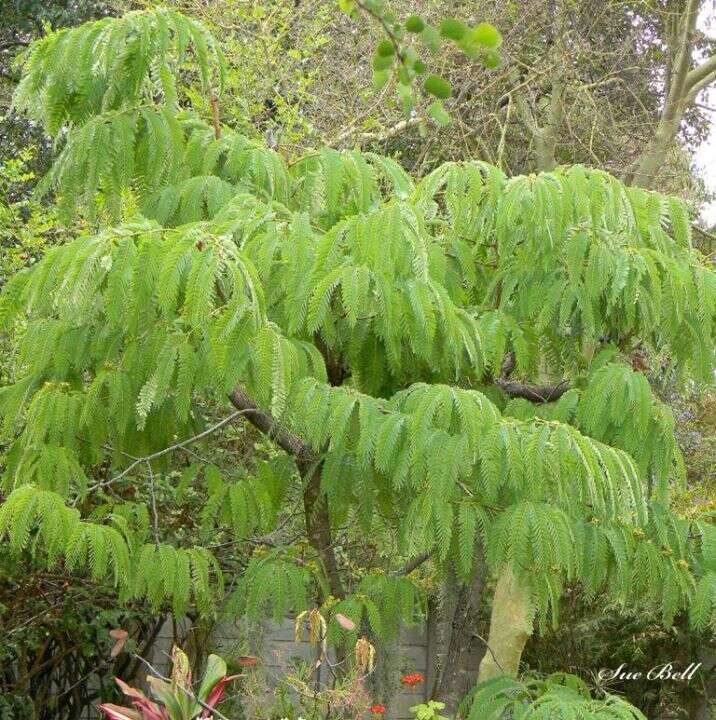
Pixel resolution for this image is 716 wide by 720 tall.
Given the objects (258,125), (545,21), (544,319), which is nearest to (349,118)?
(258,125)

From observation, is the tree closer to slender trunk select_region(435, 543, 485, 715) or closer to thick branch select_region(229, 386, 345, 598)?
thick branch select_region(229, 386, 345, 598)

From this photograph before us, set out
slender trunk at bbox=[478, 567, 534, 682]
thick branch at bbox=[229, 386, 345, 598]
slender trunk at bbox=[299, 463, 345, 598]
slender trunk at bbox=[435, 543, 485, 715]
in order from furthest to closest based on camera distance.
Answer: slender trunk at bbox=[478, 567, 534, 682], slender trunk at bbox=[435, 543, 485, 715], slender trunk at bbox=[299, 463, 345, 598], thick branch at bbox=[229, 386, 345, 598]

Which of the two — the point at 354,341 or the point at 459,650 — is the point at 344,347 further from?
the point at 459,650

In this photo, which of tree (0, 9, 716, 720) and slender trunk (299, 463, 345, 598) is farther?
slender trunk (299, 463, 345, 598)

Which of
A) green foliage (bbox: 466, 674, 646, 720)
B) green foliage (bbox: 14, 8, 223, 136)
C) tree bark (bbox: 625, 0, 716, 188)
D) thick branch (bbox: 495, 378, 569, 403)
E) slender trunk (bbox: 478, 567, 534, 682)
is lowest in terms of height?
slender trunk (bbox: 478, 567, 534, 682)

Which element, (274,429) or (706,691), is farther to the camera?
(706,691)

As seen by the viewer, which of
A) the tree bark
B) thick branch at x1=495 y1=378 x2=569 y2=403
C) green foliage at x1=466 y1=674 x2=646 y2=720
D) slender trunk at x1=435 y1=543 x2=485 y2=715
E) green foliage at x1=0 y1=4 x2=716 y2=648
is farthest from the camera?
the tree bark

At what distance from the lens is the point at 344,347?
4.55 m

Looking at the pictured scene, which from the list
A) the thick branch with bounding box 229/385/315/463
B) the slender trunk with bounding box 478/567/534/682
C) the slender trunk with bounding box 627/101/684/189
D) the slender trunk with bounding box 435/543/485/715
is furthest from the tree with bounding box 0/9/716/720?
the slender trunk with bounding box 627/101/684/189

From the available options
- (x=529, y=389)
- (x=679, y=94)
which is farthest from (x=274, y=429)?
(x=679, y=94)

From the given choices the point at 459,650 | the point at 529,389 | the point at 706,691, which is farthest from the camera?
the point at 706,691

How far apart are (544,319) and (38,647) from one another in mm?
4815

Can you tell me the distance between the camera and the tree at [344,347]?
12.5 feet

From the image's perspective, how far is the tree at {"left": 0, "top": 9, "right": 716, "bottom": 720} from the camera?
3824mm
